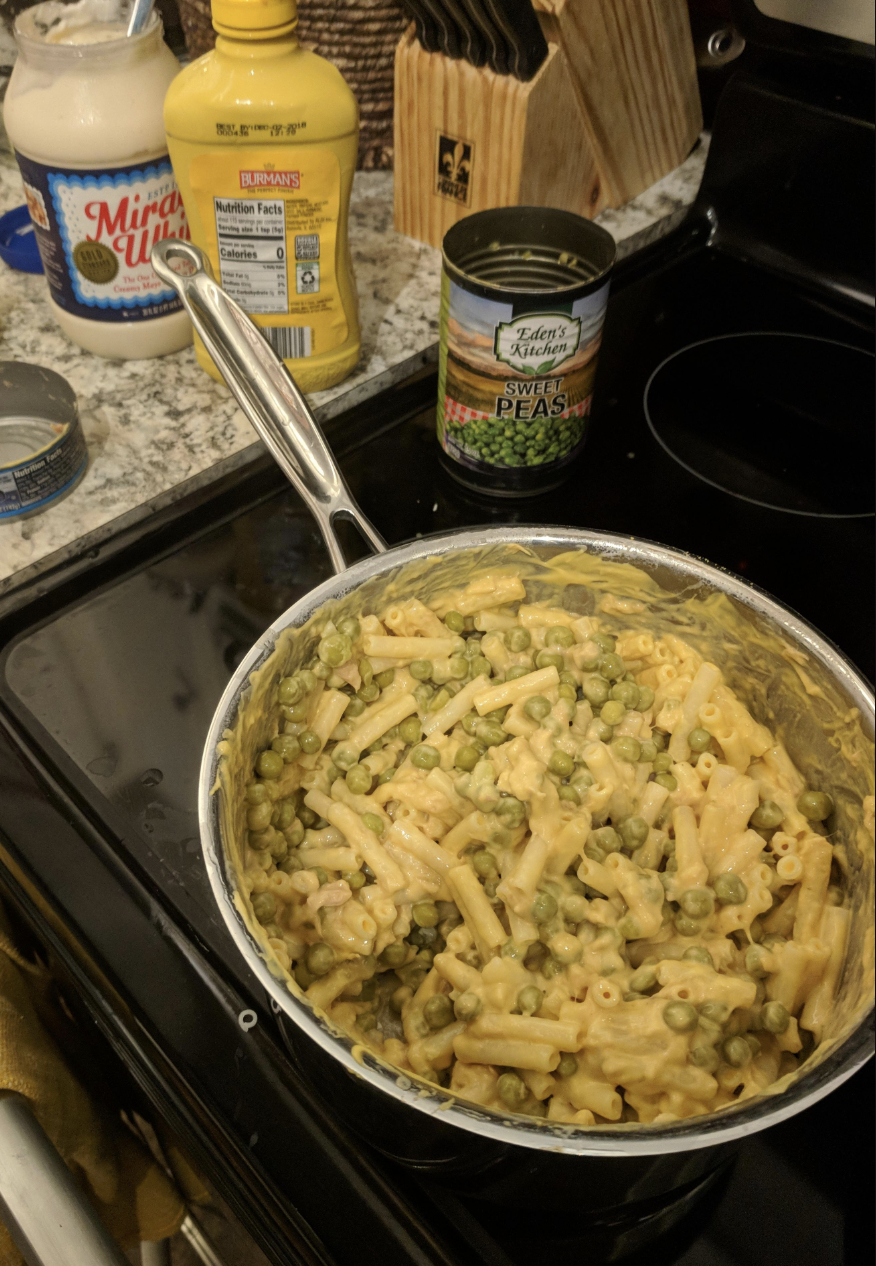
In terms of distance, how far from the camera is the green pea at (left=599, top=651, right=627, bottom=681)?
3.42 ft

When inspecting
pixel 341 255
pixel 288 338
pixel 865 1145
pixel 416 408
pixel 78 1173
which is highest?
pixel 341 255

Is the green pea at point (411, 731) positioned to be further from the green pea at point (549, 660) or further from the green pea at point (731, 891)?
the green pea at point (731, 891)

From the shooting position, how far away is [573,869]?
0.91 metres

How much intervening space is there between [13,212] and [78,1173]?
1.54m

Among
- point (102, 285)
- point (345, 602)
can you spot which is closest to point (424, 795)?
point (345, 602)

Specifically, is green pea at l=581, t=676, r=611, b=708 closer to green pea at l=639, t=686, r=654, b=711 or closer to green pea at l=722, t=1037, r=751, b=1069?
green pea at l=639, t=686, r=654, b=711

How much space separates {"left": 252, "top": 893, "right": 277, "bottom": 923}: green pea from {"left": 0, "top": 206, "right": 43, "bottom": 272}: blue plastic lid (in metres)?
1.28

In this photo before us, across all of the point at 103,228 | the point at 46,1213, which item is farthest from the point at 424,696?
the point at 103,228

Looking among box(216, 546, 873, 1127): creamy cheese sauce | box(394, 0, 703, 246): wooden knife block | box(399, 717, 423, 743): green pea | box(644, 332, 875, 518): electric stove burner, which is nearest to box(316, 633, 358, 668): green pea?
box(216, 546, 873, 1127): creamy cheese sauce

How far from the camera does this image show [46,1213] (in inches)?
29.6

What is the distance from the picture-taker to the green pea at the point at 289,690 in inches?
37.0

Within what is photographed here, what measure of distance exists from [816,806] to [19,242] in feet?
5.14

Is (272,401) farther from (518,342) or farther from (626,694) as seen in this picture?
(626,694)

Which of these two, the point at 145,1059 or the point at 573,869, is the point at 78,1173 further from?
the point at 573,869
